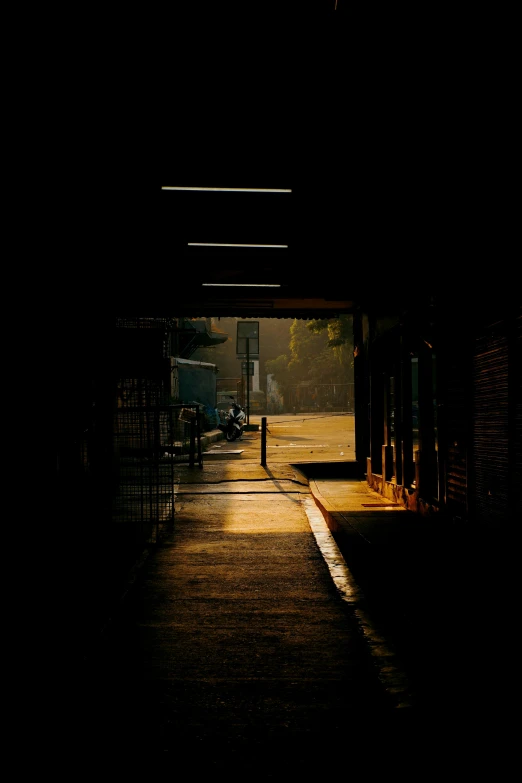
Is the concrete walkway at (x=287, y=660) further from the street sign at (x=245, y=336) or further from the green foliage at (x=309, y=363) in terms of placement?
the green foliage at (x=309, y=363)

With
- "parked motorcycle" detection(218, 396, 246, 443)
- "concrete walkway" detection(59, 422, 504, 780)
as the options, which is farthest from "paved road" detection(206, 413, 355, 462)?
"concrete walkway" detection(59, 422, 504, 780)

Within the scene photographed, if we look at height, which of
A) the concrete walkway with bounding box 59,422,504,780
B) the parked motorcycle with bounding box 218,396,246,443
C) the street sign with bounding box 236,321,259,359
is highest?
the street sign with bounding box 236,321,259,359

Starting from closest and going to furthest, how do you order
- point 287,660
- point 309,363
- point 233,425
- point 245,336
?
point 287,660 < point 233,425 < point 245,336 < point 309,363

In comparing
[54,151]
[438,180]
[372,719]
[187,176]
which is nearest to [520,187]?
[438,180]

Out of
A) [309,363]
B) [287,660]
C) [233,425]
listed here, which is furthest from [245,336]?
[309,363]

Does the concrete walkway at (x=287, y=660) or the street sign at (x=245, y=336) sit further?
the street sign at (x=245, y=336)

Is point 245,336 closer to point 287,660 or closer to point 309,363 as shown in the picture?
point 287,660

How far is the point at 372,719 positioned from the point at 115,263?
7109 millimetres

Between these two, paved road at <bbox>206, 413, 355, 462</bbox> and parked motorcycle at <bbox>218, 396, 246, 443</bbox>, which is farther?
parked motorcycle at <bbox>218, 396, 246, 443</bbox>

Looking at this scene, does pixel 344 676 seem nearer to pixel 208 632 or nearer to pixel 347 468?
pixel 208 632

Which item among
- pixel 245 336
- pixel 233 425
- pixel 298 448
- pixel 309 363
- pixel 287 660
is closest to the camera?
pixel 287 660

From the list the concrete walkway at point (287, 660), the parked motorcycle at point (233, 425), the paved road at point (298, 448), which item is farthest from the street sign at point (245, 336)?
the concrete walkway at point (287, 660)

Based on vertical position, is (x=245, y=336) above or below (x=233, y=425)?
above

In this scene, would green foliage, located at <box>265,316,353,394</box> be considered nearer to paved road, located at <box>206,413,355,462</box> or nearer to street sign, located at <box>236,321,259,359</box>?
street sign, located at <box>236,321,259,359</box>
